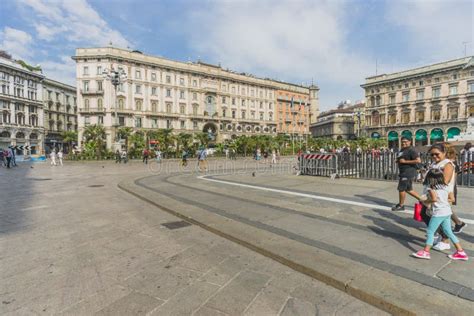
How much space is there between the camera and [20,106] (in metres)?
54.7

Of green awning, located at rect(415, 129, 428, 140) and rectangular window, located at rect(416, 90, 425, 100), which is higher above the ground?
rectangular window, located at rect(416, 90, 425, 100)

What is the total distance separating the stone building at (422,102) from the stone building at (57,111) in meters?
81.8

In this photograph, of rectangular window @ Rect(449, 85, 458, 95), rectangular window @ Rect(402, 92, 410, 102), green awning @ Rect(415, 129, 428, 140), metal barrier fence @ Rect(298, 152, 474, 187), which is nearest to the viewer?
metal barrier fence @ Rect(298, 152, 474, 187)

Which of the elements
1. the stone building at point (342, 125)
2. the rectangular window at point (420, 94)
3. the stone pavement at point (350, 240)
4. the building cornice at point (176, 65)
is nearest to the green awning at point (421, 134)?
the rectangular window at point (420, 94)

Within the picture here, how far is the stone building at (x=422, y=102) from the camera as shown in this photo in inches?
1976

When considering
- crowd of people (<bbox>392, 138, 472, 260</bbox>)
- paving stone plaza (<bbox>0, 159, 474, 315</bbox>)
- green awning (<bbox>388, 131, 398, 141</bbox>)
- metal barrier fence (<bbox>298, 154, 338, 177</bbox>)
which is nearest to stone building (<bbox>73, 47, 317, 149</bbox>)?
green awning (<bbox>388, 131, 398, 141</bbox>)

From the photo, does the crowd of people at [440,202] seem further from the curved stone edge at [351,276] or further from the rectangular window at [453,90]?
the rectangular window at [453,90]

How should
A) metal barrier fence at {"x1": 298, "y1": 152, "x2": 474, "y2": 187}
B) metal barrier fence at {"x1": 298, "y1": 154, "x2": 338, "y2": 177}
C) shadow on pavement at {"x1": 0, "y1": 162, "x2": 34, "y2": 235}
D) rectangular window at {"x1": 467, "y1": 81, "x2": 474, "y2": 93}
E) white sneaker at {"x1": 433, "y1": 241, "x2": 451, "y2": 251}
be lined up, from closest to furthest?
white sneaker at {"x1": 433, "y1": 241, "x2": 451, "y2": 251} < shadow on pavement at {"x1": 0, "y1": 162, "x2": 34, "y2": 235} < metal barrier fence at {"x1": 298, "y1": 152, "x2": 474, "y2": 187} < metal barrier fence at {"x1": 298, "y1": 154, "x2": 338, "y2": 177} < rectangular window at {"x1": 467, "y1": 81, "x2": 474, "y2": 93}

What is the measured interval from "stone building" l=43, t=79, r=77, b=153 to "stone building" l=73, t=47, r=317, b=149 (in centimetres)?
2279

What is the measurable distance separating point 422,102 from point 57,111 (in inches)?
3536

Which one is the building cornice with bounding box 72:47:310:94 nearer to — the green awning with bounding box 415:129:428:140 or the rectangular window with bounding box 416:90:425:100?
the rectangular window with bounding box 416:90:425:100

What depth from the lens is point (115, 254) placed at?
3754 millimetres

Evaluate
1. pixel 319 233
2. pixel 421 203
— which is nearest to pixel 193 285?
pixel 319 233

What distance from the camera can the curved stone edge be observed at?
2377 millimetres
